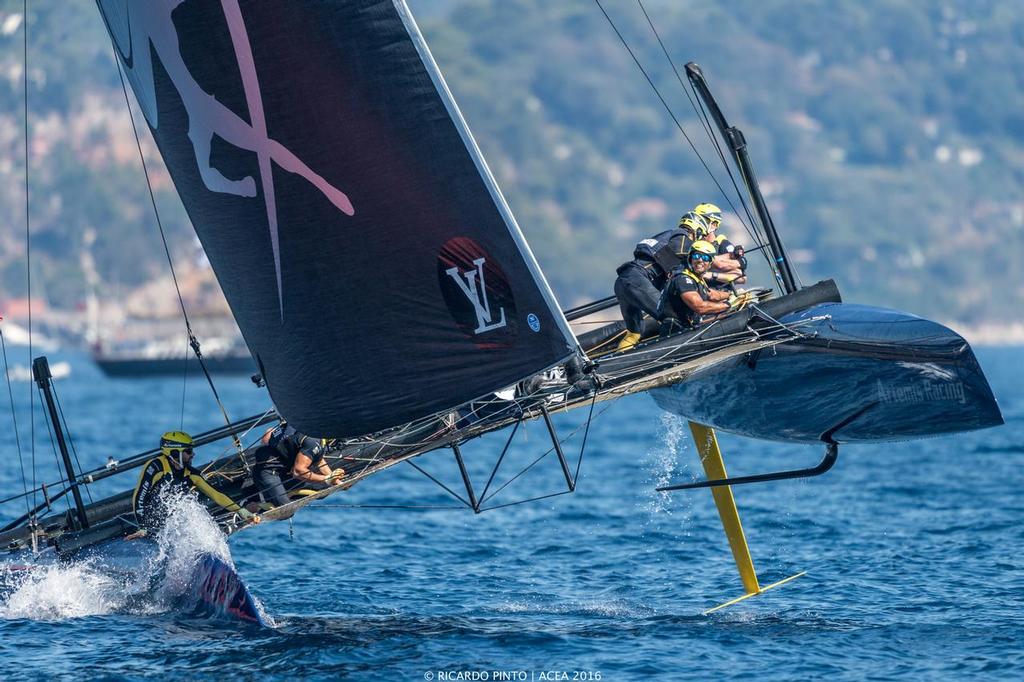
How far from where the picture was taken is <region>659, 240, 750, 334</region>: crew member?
12469 mm

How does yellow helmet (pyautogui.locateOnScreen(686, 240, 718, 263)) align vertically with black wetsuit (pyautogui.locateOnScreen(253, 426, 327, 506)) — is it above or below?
above

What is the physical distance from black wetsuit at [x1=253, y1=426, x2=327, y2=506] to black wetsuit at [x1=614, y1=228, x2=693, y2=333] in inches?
113

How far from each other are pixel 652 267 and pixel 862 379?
201cm

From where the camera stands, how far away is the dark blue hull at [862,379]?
11500mm

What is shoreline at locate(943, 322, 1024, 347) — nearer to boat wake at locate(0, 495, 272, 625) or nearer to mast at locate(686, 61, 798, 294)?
mast at locate(686, 61, 798, 294)

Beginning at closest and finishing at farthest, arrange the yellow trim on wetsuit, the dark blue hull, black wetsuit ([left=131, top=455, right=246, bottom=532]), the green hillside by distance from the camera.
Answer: the dark blue hull → the yellow trim on wetsuit → black wetsuit ([left=131, top=455, right=246, bottom=532]) → the green hillside

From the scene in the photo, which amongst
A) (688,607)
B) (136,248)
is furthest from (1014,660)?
(136,248)

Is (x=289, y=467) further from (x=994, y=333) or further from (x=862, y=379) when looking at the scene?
(x=994, y=333)

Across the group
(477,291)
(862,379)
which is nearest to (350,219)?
(477,291)

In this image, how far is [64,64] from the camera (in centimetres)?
16975

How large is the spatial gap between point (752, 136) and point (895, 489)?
172 m

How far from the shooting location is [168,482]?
41.6 feet

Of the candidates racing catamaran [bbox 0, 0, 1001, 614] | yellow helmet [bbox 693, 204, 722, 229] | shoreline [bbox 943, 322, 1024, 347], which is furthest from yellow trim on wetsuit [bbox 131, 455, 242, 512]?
shoreline [bbox 943, 322, 1024, 347]

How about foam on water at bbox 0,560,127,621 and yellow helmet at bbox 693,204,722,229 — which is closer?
foam on water at bbox 0,560,127,621
